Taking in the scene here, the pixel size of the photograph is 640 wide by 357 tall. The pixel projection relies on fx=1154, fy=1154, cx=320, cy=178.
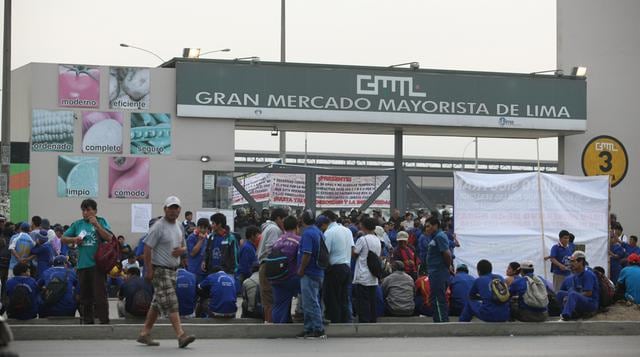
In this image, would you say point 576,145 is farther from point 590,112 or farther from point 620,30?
point 620,30

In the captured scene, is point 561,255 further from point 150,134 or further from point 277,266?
point 150,134

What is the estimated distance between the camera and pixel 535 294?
17297mm

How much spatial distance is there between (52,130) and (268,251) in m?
13.4

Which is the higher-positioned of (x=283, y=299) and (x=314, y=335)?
(x=283, y=299)

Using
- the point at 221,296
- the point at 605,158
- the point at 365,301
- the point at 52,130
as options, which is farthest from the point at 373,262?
the point at 605,158

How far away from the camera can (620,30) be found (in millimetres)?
35188

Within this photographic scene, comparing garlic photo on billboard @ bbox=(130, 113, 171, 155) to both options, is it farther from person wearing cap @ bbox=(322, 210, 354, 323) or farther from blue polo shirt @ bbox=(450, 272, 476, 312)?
person wearing cap @ bbox=(322, 210, 354, 323)

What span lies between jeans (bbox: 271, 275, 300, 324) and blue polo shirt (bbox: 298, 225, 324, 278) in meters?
0.62

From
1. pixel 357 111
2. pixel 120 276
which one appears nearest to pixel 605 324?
pixel 120 276

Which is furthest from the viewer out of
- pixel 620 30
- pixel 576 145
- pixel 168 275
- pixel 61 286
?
pixel 620 30

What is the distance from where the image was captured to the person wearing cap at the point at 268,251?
55.8 ft

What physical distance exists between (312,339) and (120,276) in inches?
351

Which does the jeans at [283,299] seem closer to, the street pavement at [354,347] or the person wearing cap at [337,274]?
the person wearing cap at [337,274]

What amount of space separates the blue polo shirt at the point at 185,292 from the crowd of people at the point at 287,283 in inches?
0.6
